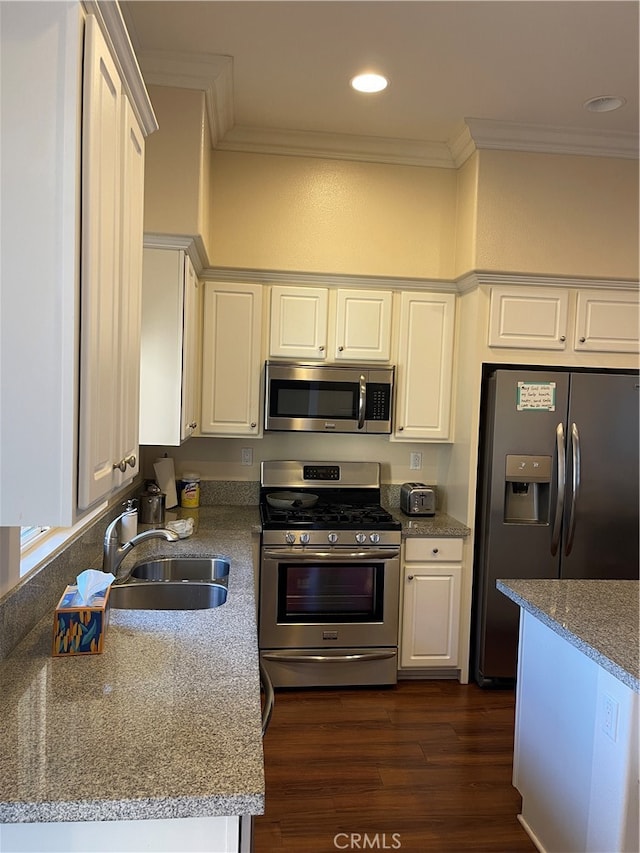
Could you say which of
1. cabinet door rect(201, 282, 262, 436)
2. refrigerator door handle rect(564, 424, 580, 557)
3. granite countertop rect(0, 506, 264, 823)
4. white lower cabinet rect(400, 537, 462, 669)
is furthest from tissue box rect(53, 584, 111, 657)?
refrigerator door handle rect(564, 424, 580, 557)

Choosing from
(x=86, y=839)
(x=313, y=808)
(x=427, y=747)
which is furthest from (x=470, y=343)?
(x=86, y=839)

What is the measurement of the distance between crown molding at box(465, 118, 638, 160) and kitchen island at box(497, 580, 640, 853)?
7.39 ft

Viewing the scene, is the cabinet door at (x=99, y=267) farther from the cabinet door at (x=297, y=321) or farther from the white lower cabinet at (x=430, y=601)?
the white lower cabinet at (x=430, y=601)

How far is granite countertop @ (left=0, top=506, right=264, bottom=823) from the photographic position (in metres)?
1.03

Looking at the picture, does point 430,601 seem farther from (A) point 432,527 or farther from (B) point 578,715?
(B) point 578,715

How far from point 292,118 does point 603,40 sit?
149 cm

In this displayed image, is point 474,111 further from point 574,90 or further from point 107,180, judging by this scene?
point 107,180

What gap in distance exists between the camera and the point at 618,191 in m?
3.27

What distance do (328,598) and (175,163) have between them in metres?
2.24

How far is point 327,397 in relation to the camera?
343 centimetres

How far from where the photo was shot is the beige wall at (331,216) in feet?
11.1

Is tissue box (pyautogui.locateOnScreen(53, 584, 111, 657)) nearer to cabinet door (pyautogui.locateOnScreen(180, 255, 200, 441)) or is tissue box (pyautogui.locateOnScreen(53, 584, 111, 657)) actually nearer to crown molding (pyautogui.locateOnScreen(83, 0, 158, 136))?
cabinet door (pyautogui.locateOnScreen(180, 255, 200, 441))

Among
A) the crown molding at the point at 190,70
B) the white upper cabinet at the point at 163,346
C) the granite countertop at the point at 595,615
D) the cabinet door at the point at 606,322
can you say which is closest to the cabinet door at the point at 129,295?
the white upper cabinet at the point at 163,346
